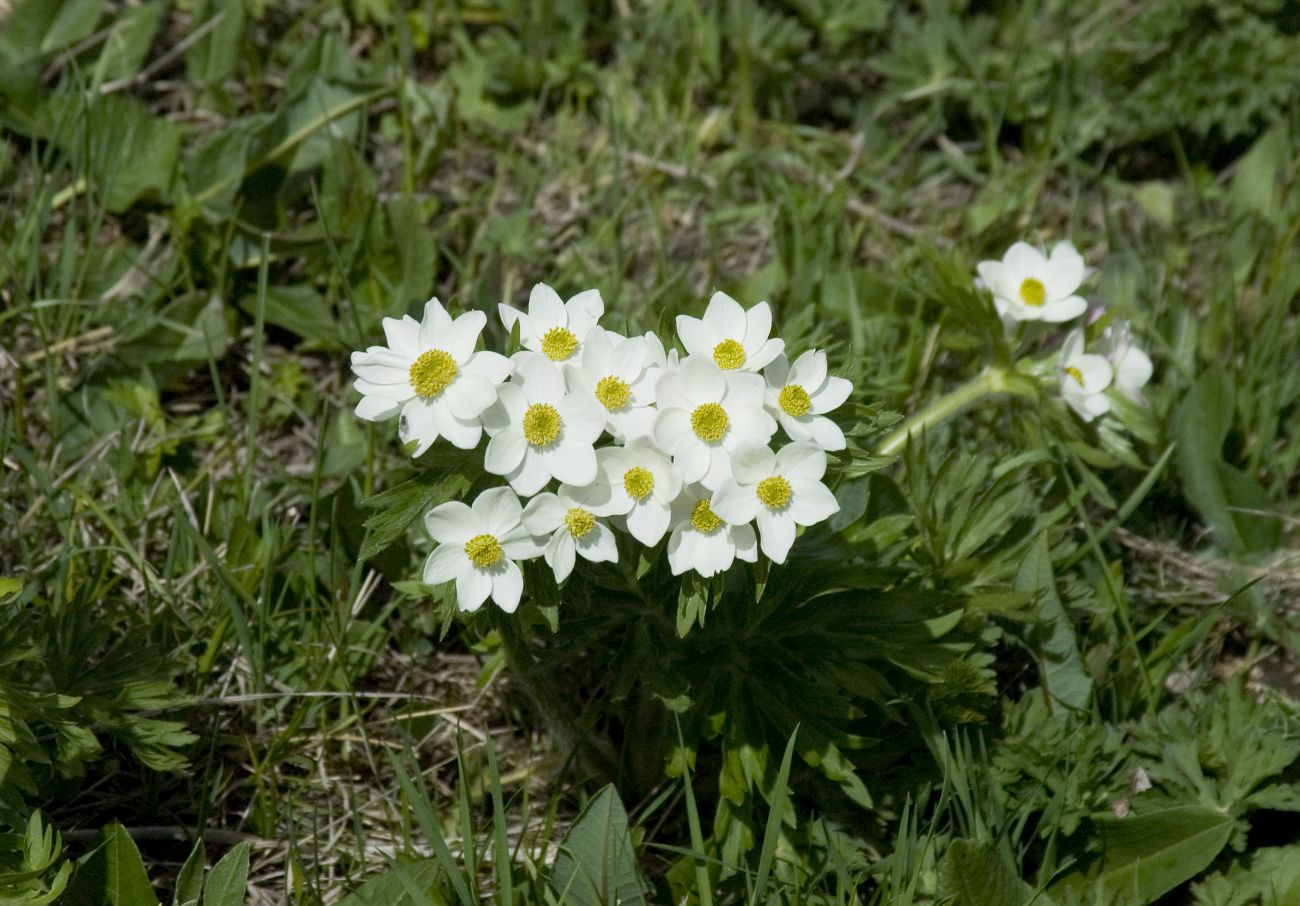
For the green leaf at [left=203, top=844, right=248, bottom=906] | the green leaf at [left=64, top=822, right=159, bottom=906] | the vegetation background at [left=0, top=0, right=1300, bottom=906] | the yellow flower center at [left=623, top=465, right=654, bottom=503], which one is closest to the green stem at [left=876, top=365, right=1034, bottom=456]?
the vegetation background at [left=0, top=0, right=1300, bottom=906]

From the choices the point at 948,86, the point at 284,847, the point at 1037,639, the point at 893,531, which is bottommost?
the point at 284,847

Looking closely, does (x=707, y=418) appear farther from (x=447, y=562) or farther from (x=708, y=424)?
(x=447, y=562)

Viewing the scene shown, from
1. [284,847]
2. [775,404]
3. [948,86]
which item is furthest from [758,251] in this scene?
[284,847]

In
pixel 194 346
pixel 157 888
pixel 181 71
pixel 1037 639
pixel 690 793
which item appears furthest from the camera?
pixel 181 71

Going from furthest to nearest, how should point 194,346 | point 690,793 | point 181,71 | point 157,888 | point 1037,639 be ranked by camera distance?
point 181,71 → point 194,346 → point 1037,639 → point 157,888 → point 690,793

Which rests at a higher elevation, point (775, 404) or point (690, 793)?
point (775, 404)

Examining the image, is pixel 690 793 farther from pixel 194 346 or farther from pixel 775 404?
pixel 194 346

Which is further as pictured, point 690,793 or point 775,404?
point 690,793

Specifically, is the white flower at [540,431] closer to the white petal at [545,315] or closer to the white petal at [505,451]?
the white petal at [505,451]
